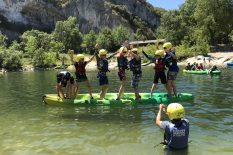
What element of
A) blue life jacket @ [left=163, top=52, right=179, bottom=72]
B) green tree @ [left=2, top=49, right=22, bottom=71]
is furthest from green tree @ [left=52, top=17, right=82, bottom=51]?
blue life jacket @ [left=163, top=52, right=179, bottom=72]

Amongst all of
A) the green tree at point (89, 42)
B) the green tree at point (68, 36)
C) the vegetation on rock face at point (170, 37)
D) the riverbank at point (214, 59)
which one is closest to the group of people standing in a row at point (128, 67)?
the riverbank at point (214, 59)

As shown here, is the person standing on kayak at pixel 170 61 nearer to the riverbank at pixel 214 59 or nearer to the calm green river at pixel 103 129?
the calm green river at pixel 103 129

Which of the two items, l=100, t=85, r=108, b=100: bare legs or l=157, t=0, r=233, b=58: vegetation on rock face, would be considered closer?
l=100, t=85, r=108, b=100: bare legs

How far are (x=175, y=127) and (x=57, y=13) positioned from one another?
153069 mm

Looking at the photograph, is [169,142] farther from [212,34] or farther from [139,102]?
[212,34]

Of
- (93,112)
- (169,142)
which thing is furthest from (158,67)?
(169,142)

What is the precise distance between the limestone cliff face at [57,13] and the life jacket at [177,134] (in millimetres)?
140038

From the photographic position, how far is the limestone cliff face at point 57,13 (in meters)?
149

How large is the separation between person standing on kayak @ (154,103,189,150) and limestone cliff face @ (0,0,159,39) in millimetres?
140054

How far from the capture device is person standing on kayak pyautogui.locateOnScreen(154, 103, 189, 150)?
10.6 metres

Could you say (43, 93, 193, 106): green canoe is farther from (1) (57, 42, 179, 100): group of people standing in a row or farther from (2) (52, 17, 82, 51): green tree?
(2) (52, 17, 82, 51): green tree

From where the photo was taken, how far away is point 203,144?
12.6 meters

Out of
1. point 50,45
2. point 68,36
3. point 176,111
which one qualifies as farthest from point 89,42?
point 176,111

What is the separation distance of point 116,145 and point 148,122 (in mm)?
3421
